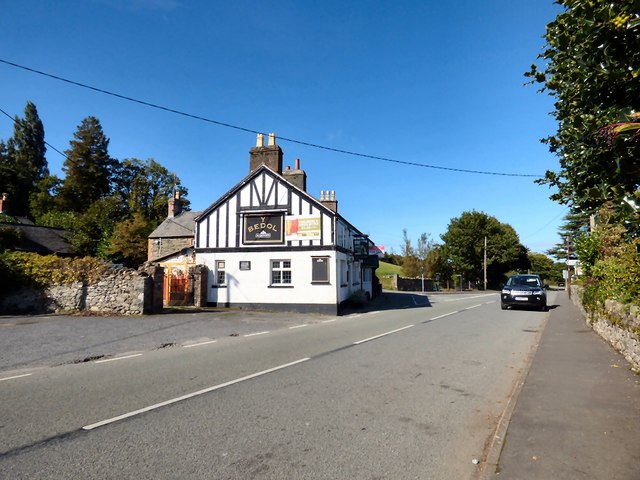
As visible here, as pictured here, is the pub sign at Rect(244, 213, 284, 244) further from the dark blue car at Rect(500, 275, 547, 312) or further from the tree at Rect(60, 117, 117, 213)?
the tree at Rect(60, 117, 117, 213)

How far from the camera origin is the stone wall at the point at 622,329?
7.22 meters

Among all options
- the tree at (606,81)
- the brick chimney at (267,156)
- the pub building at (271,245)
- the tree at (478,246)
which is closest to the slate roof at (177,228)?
A: the pub building at (271,245)

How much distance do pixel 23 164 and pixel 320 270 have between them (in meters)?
63.9

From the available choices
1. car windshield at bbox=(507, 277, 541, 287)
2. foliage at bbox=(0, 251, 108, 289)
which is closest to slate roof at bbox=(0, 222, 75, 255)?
foliage at bbox=(0, 251, 108, 289)

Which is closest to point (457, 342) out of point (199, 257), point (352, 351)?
point (352, 351)

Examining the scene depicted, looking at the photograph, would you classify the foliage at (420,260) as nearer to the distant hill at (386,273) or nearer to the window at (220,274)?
the distant hill at (386,273)

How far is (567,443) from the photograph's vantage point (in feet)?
13.5

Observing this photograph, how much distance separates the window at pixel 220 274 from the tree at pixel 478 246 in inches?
1922

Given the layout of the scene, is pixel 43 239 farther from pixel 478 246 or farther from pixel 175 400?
pixel 478 246

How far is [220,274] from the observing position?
2270 cm

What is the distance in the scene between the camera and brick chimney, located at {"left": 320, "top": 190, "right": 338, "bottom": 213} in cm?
2589

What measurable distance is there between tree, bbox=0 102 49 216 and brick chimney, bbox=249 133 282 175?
48.5 meters

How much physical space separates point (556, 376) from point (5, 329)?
15.4m

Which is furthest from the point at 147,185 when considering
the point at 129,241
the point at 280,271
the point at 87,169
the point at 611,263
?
the point at 611,263
